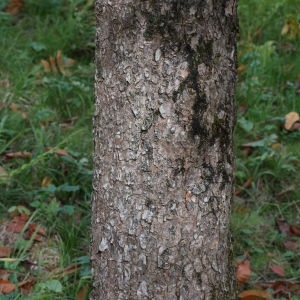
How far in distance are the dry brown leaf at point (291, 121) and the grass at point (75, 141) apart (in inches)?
1.5

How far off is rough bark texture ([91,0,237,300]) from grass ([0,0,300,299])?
61 cm

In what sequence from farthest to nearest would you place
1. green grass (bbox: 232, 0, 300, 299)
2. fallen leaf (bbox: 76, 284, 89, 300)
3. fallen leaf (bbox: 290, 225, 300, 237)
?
fallen leaf (bbox: 290, 225, 300, 237) < green grass (bbox: 232, 0, 300, 299) < fallen leaf (bbox: 76, 284, 89, 300)

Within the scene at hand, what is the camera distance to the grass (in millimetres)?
3426

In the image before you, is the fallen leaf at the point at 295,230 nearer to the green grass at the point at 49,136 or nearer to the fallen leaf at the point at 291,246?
the fallen leaf at the point at 291,246

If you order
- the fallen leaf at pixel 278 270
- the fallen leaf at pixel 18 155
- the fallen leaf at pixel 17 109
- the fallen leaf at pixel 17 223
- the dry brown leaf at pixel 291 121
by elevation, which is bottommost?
the fallen leaf at pixel 278 270

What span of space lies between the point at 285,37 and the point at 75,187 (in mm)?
2435

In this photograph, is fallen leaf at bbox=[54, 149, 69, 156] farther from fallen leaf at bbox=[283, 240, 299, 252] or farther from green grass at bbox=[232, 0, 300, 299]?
fallen leaf at bbox=[283, 240, 299, 252]

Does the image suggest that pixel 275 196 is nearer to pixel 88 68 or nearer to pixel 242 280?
pixel 242 280

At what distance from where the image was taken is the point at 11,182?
3.75 m

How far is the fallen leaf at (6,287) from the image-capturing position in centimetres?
308

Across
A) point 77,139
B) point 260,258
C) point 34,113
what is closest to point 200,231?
point 260,258

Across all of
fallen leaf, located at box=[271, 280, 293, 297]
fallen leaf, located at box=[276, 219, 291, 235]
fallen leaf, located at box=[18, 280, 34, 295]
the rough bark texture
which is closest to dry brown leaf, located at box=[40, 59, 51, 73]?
fallen leaf, located at box=[276, 219, 291, 235]

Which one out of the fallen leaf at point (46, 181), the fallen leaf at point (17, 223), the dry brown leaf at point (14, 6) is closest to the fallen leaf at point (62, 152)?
the fallen leaf at point (46, 181)

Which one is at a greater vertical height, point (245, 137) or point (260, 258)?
point (245, 137)
